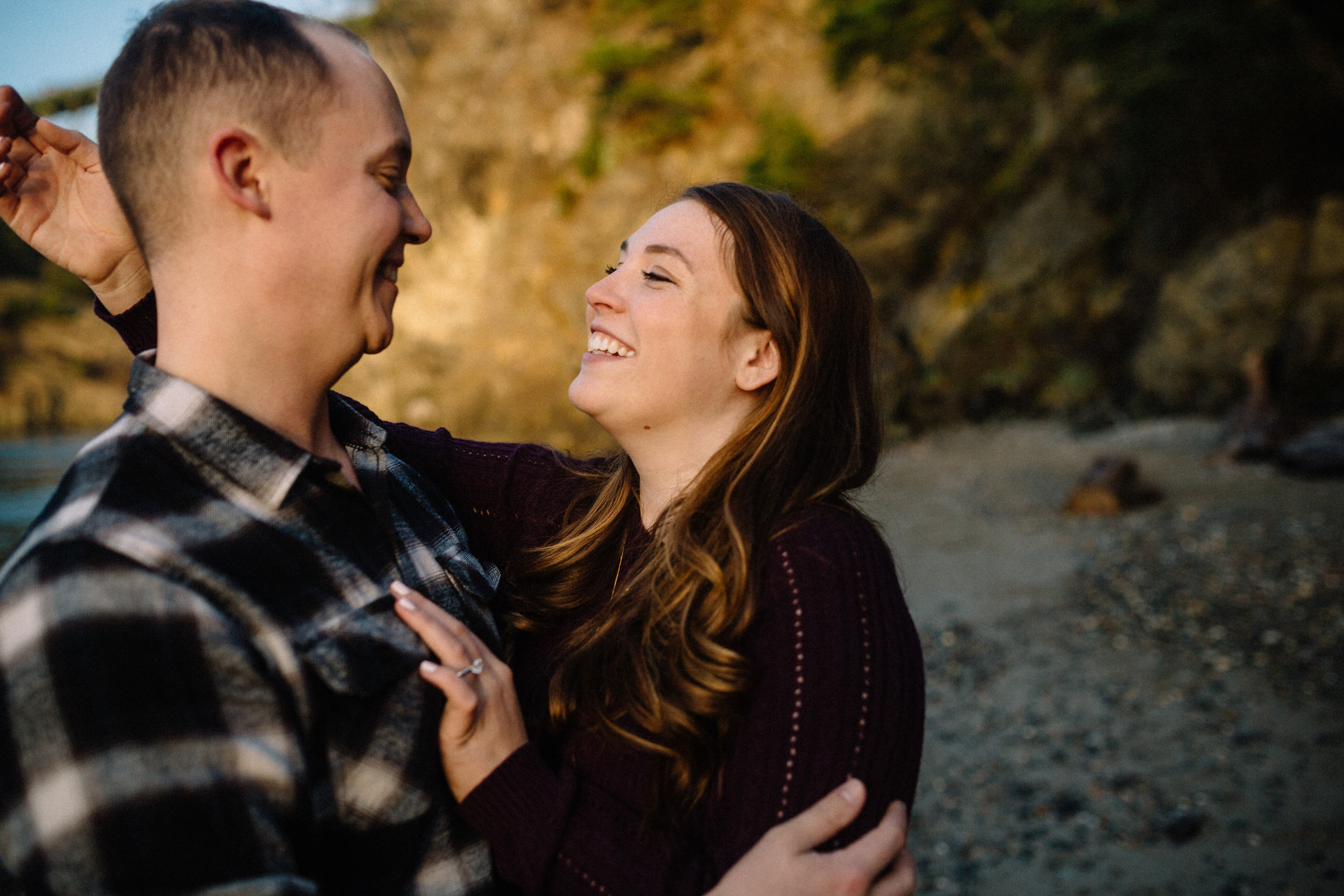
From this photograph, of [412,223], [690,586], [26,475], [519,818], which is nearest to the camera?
[519,818]

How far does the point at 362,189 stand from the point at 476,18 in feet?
86.2

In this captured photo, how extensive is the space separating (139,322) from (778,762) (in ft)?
5.44

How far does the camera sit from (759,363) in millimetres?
2221

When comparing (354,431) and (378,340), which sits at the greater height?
(378,340)

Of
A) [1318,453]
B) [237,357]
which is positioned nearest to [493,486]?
[237,357]

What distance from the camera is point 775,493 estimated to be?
1943mm

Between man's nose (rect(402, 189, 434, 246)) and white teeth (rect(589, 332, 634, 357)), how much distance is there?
68 cm

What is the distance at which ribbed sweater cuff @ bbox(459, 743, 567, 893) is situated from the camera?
155 cm

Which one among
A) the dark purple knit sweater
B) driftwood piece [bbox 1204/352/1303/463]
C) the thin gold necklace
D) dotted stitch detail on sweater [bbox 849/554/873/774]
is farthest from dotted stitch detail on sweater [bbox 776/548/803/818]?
driftwood piece [bbox 1204/352/1303/463]

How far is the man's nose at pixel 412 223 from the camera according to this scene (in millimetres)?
1650

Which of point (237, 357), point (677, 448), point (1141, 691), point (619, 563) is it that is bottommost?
point (1141, 691)

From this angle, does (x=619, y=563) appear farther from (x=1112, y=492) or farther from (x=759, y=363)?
(x=1112, y=492)

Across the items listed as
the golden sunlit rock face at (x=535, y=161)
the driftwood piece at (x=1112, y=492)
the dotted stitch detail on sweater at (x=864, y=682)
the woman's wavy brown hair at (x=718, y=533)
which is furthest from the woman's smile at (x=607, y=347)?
the golden sunlit rock face at (x=535, y=161)

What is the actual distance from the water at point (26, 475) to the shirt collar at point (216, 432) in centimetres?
703
